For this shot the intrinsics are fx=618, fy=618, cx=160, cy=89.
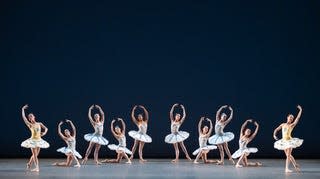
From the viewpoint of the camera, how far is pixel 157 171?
1055 centimetres

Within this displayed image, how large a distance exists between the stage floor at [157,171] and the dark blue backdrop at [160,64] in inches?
62.4

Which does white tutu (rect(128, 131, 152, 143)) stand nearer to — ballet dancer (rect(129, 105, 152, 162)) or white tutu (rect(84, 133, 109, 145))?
ballet dancer (rect(129, 105, 152, 162))

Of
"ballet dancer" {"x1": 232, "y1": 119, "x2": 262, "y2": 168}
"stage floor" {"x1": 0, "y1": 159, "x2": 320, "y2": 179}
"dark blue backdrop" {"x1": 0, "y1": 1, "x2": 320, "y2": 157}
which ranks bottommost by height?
"stage floor" {"x1": 0, "y1": 159, "x2": 320, "y2": 179}

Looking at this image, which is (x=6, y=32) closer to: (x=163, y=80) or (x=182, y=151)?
(x=163, y=80)

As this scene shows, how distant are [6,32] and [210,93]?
15.9ft

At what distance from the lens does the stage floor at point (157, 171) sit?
31.9 ft

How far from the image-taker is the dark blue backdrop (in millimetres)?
14000

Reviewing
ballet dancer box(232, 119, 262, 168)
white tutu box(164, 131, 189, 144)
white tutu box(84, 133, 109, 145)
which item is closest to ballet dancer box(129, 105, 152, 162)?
white tutu box(164, 131, 189, 144)

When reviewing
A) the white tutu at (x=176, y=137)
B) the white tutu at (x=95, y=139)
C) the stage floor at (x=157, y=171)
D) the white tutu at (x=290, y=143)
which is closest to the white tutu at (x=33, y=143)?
the stage floor at (x=157, y=171)

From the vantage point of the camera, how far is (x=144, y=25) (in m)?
14.2

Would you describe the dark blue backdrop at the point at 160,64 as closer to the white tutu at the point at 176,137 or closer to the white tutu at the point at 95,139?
the white tutu at the point at 176,137

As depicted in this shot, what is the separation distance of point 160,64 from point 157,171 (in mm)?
4072

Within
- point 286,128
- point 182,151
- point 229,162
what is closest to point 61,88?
point 182,151

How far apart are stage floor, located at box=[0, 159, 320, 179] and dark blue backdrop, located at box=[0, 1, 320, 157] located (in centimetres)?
158
